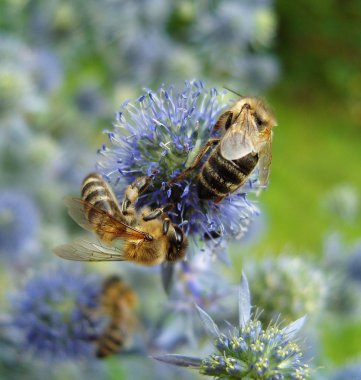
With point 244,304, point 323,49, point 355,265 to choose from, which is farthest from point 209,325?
point 323,49

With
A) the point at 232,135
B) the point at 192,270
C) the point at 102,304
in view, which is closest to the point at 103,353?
the point at 102,304

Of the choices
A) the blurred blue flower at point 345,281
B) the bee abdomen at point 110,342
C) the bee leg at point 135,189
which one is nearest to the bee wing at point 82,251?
the bee leg at point 135,189

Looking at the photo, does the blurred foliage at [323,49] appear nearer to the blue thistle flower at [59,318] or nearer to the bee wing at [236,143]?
the blue thistle flower at [59,318]

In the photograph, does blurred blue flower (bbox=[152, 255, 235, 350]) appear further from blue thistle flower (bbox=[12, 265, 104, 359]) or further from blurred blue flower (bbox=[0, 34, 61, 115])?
blurred blue flower (bbox=[0, 34, 61, 115])

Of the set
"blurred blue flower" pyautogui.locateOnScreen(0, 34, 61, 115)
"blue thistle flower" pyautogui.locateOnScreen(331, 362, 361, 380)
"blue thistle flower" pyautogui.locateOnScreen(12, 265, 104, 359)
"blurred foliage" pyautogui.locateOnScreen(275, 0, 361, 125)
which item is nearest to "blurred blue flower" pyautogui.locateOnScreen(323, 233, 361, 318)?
"blue thistle flower" pyautogui.locateOnScreen(331, 362, 361, 380)

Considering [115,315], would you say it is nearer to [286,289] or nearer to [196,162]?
[286,289]

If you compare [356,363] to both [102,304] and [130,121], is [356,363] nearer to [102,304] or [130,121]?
[102,304]
